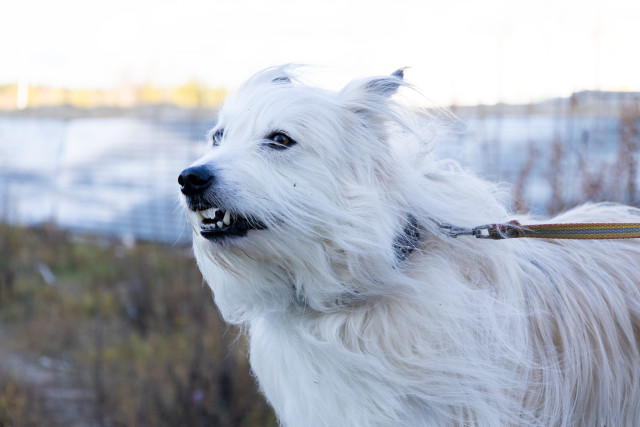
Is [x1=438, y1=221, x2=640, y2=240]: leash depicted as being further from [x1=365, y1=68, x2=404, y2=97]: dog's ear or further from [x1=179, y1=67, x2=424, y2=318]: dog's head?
[x1=365, y1=68, x2=404, y2=97]: dog's ear

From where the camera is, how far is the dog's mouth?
231 cm

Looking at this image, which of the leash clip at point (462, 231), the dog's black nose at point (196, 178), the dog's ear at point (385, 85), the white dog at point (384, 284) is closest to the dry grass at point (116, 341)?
the white dog at point (384, 284)

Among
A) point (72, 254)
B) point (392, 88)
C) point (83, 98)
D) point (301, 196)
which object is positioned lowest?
point (72, 254)

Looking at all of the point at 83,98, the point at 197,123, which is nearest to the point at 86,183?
the point at 197,123

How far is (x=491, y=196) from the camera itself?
265 centimetres

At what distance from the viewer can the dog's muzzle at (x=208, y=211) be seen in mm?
2252

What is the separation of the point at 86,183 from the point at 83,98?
470 cm

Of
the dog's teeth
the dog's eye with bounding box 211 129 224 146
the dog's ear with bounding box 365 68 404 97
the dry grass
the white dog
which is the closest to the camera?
the white dog

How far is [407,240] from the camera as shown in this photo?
7.77ft

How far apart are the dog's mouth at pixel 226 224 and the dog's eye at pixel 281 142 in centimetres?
31

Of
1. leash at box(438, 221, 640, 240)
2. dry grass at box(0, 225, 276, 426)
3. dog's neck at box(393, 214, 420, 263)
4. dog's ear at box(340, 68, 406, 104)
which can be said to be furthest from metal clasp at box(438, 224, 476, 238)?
dry grass at box(0, 225, 276, 426)

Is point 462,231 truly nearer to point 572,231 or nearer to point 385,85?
point 572,231

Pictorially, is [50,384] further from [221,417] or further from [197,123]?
[197,123]

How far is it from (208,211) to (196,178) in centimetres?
15
